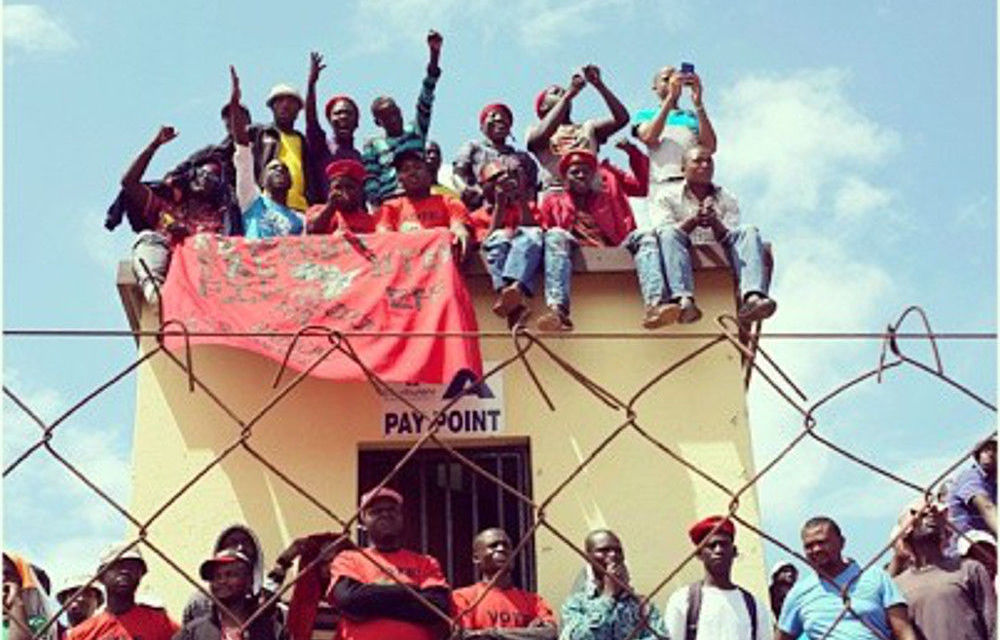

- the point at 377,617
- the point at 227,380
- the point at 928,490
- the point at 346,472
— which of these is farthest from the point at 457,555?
the point at 928,490

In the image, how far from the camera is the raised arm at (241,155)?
8609mm

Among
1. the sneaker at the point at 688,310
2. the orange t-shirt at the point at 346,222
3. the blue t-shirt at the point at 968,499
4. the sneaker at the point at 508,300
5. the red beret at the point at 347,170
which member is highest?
the red beret at the point at 347,170

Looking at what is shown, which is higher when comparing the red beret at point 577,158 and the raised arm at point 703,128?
the raised arm at point 703,128

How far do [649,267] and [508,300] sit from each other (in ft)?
2.50

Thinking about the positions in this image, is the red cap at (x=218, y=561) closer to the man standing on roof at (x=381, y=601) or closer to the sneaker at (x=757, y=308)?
the man standing on roof at (x=381, y=601)

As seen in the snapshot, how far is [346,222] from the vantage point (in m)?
8.16

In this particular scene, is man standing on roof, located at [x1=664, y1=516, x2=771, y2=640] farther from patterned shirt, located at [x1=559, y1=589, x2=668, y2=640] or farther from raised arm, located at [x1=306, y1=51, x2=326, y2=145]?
raised arm, located at [x1=306, y1=51, x2=326, y2=145]

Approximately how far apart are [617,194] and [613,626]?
10.1ft

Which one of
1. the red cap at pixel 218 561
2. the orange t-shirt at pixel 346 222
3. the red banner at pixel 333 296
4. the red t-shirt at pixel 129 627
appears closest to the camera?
the red cap at pixel 218 561

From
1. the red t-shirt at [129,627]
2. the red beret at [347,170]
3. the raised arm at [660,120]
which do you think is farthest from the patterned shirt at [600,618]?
the raised arm at [660,120]

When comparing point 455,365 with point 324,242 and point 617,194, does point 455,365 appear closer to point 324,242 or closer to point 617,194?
point 324,242

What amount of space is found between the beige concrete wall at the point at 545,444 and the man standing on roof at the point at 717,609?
1124 millimetres

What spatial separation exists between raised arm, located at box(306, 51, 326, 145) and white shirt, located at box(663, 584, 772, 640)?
3962 mm

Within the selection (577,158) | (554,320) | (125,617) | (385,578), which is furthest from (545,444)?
(125,617)
